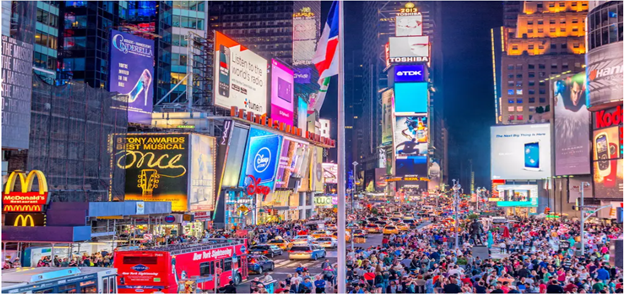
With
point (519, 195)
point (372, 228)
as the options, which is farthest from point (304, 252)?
point (519, 195)

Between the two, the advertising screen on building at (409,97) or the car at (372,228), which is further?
the advertising screen on building at (409,97)

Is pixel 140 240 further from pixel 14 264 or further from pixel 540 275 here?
pixel 540 275

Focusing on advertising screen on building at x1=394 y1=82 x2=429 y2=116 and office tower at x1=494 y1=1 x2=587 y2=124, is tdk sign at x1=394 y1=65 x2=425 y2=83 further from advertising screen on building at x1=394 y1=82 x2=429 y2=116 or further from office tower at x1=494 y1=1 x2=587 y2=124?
office tower at x1=494 y1=1 x2=587 y2=124

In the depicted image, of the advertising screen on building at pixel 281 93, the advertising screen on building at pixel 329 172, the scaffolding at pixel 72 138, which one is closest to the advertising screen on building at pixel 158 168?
the scaffolding at pixel 72 138

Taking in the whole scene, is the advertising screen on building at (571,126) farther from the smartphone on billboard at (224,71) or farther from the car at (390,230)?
the smartphone on billboard at (224,71)

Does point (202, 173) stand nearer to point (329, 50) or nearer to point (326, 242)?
point (326, 242)

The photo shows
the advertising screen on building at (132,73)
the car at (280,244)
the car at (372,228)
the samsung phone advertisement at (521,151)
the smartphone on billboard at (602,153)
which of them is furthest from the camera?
the samsung phone advertisement at (521,151)
